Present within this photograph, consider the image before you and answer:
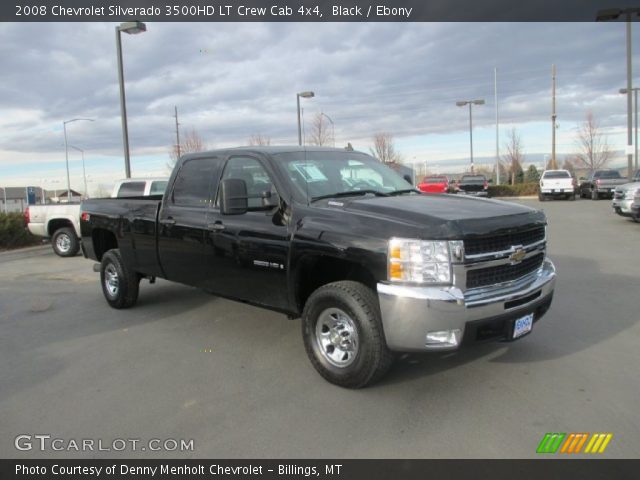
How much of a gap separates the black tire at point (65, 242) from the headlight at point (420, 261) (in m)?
11.4

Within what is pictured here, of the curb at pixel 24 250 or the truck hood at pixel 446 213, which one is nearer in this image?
the truck hood at pixel 446 213

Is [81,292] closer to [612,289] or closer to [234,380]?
[234,380]

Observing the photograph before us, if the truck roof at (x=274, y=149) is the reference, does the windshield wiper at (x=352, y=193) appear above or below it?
below

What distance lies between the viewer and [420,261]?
3.81 metres

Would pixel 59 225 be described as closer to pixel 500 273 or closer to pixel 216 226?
pixel 216 226

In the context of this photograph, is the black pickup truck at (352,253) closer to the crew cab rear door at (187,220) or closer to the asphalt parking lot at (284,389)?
the crew cab rear door at (187,220)

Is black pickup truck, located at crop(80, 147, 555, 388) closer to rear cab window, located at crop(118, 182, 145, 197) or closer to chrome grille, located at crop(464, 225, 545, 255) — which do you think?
chrome grille, located at crop(464, 225, 545, 255)

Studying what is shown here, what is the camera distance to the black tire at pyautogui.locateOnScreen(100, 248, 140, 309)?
274 inches

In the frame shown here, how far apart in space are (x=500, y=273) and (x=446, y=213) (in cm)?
64

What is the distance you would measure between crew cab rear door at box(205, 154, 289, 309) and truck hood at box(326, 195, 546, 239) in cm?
64

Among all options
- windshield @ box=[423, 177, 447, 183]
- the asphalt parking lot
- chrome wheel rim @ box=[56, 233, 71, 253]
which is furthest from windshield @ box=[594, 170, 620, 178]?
chrome wheel rim @ box=[56, 233, 71, 253]

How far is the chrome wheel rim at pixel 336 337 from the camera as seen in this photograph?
13.8ft

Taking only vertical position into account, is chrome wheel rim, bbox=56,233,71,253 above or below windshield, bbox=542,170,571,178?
below

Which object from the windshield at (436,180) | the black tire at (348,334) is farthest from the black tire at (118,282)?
the windshield at (436,180)
